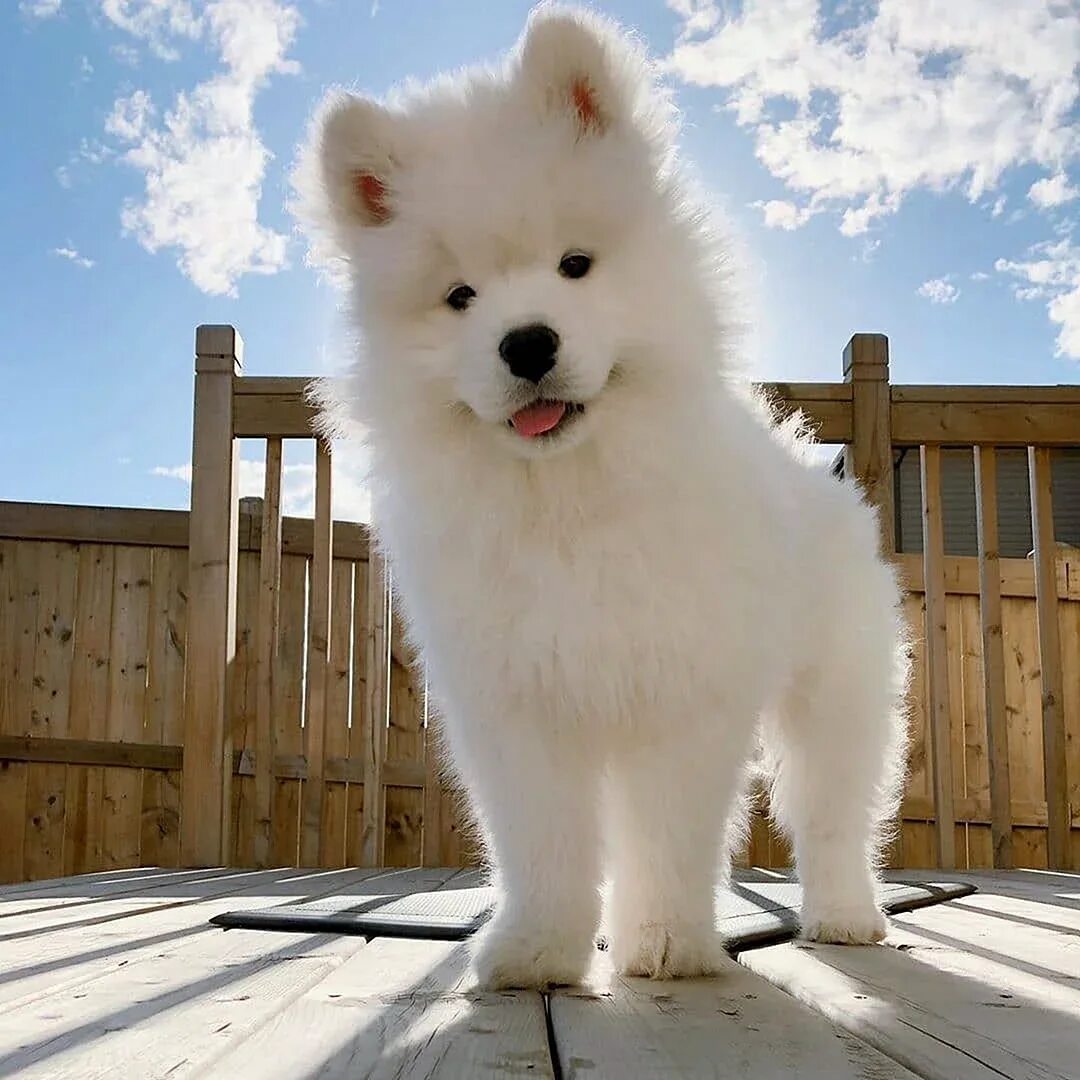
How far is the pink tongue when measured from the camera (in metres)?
1.64

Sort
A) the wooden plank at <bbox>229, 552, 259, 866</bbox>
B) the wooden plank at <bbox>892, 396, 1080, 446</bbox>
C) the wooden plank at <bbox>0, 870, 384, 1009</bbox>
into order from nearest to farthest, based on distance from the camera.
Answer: the wooden plank at <bbox>0, 870, 384, 1009</bbox> < the wooden plank at <bbox>892, 396, 1080, 446</bbox> < the wooden plank at <bbox>229, 552, 259, 866</bbox>

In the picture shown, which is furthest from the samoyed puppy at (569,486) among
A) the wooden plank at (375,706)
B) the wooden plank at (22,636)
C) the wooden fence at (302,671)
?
the wooden plank at (22,636)

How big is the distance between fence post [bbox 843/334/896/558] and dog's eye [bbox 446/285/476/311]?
2102 millimetres

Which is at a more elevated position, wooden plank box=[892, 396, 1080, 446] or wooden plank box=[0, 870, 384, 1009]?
wooden plank box=[892, 396, 1080, 446]

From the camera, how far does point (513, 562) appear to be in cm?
170

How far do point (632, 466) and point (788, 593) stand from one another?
0.35 meters

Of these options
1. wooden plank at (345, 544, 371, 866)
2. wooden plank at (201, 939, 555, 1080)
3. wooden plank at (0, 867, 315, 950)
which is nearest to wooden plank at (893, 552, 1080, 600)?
wooden plank at (345, 544, 371, 866)

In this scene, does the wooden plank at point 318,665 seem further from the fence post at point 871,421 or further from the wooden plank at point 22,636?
the wooden plank at point 22,636

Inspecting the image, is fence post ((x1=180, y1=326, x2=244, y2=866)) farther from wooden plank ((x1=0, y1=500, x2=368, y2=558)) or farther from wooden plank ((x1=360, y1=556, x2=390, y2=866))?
wooden plank ((x1=0, y1=500, x2=368, y2=558))

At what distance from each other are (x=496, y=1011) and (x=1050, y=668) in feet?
9.24

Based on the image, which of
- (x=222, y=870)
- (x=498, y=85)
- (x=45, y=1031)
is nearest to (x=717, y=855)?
(x=45, y=1031)

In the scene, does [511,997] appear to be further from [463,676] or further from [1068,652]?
[1068,652]

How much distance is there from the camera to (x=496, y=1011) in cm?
137

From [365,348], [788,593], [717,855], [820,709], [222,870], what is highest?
[365,348]
